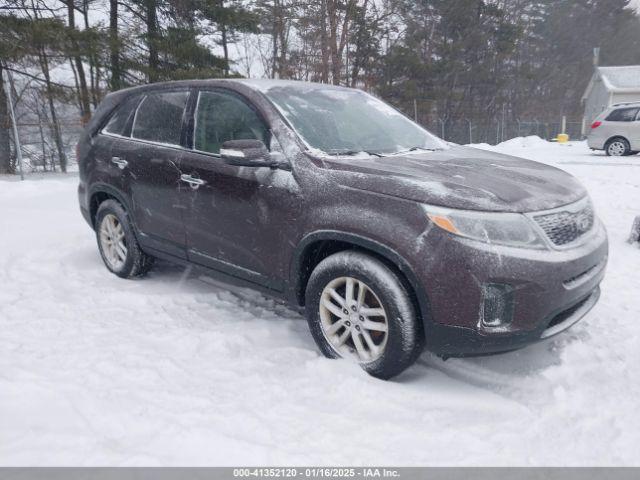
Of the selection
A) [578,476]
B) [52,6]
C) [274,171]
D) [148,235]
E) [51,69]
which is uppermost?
[52,6]

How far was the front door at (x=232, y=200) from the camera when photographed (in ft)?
10.5

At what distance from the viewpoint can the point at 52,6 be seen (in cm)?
1596

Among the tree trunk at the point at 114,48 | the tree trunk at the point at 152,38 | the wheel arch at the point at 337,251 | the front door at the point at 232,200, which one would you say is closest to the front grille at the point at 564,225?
the wheel arch at the point at 337,251

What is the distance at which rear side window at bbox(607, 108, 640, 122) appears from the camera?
1524 centimetres

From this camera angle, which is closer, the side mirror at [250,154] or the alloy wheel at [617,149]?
the side mirror at [250,154]

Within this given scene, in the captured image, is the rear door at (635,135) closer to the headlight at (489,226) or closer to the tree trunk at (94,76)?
the headlight at (489,226)

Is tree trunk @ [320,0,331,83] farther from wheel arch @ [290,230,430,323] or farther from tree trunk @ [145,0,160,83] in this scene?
wheel arch @ [290,230,430,323]

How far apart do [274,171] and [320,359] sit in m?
1.21

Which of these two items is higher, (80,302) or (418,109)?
(418,109)

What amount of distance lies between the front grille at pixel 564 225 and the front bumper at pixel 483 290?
9cm

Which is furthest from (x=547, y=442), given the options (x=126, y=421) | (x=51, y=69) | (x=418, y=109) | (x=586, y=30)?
(x=586, y=30)

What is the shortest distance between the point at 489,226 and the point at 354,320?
36.7 inches

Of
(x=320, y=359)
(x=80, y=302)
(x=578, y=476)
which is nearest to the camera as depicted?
(x=578, y=476)

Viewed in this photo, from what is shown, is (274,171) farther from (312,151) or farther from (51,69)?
(51,69)
